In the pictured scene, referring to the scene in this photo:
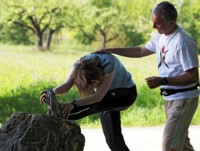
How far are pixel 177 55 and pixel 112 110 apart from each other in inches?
28.1

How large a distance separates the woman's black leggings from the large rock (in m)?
0.34

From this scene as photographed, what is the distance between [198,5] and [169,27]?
36.2 meters

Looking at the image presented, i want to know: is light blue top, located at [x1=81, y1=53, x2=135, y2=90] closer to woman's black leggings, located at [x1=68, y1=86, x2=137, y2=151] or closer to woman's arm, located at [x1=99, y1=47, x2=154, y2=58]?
woman's black leggings, located at [x1=68, y1=86, x2=137, y2=151]

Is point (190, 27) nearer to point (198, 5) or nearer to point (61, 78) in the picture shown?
point (198, 5)

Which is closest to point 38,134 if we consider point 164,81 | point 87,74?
point 87,74

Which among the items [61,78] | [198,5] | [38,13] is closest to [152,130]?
[61,78]

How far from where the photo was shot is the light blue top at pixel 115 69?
4379 mm

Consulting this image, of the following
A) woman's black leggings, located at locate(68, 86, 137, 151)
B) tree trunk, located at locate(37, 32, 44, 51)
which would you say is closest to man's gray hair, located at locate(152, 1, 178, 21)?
woman's black leggings, located at locate(68, 86, 137, 151)

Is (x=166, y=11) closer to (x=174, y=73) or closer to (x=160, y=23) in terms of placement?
(x=160, y=23)

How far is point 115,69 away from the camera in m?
4.46

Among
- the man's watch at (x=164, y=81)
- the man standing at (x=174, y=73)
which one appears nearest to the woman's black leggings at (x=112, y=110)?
the man standing at (x=174, y=73)

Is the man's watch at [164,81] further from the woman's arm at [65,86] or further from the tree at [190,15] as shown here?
the tree at [190,15]

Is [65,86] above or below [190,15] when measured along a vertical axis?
above

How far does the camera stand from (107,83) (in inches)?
169
